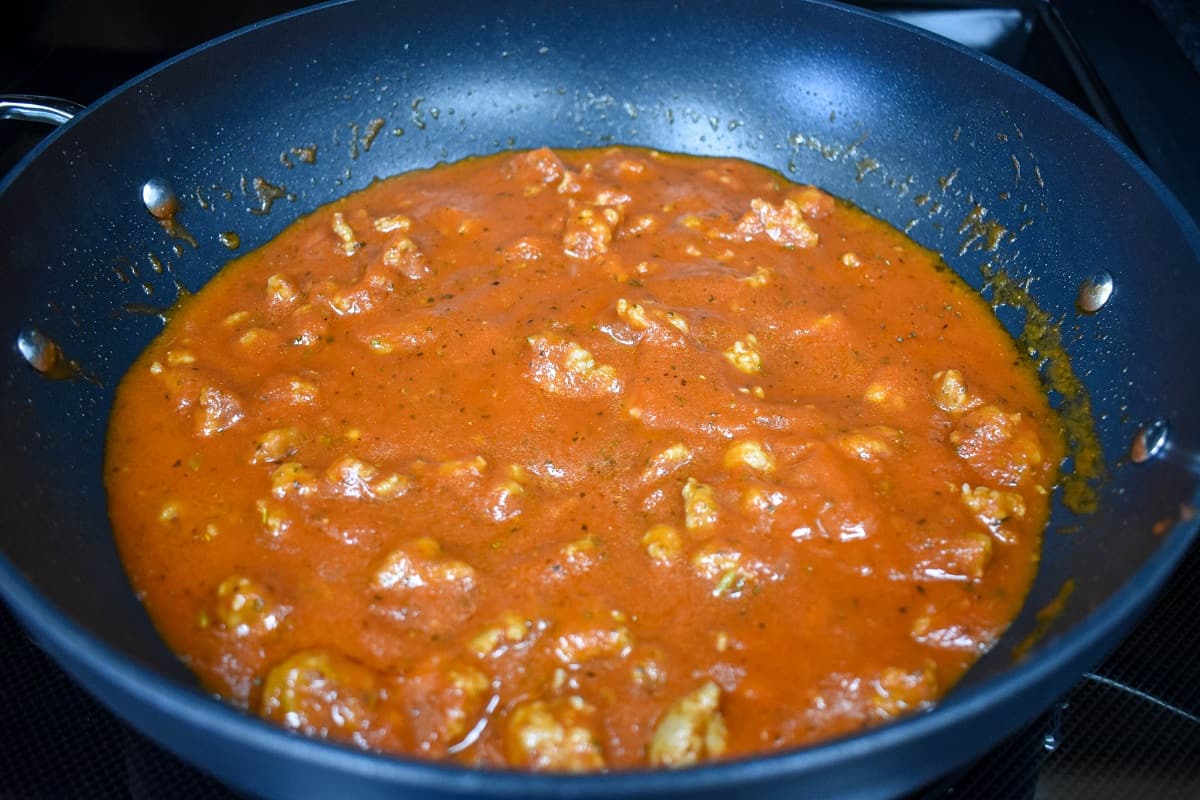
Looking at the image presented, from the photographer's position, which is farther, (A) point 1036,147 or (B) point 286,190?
(B) point 286,190

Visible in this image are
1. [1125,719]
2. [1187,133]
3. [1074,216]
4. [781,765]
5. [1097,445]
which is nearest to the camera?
[781,765]

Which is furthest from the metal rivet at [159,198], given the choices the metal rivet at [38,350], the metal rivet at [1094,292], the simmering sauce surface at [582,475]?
the metal rivet at [1094,292]

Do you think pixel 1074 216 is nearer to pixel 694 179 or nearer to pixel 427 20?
pixel 694 179

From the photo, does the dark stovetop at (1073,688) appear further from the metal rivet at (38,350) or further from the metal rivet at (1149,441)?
the metal rivet at (38,350)

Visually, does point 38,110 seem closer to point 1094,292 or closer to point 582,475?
point 582,475

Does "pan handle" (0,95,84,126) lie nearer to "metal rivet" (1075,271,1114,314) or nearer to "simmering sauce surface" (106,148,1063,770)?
"simmering sauce surface" (106,148,1063,770)

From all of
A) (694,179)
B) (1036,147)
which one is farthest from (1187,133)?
(694,179)

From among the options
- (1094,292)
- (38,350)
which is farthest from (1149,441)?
(38,350)
